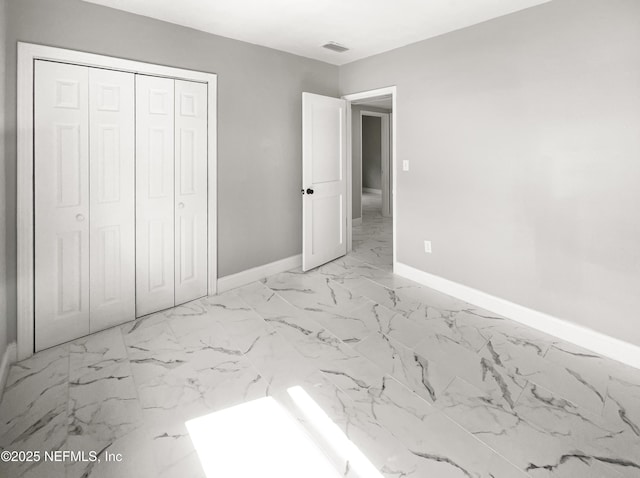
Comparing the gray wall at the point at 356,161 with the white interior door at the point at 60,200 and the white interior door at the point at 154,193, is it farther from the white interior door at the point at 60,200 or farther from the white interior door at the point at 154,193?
the white interior door at the point at 60,200

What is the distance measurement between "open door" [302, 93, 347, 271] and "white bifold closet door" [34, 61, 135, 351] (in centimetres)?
183

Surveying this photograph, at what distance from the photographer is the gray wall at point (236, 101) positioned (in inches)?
92.9

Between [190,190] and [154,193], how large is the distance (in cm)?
33

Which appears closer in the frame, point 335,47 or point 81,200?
point 81,200

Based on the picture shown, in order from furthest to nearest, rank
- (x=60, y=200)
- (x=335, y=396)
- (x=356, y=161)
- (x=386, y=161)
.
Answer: (x=386, y=161)
(x=356, y=161)
(x=60, y=200)
(x=335, y=396)

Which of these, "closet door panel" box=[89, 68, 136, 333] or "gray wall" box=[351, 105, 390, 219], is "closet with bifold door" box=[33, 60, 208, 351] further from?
"gray wall" box=[351, 105, 390, 219]

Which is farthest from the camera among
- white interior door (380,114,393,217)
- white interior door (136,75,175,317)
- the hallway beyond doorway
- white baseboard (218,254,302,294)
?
white interior door (380,114,393,217)

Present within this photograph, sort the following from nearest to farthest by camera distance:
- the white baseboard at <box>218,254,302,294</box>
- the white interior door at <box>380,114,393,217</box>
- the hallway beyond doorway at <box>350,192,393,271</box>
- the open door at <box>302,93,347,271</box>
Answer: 1. the white baseboard at <box>218,254,302,294</box>
2. the open door at <box>302,93,347,271</box>
3. the hallway beyond doorway at <box>350,192,393,271</box>
4. the white interior door at <box>380,114,393,217</box>

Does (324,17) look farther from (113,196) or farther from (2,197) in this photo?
(2,197)

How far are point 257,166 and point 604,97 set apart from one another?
9.70 ft

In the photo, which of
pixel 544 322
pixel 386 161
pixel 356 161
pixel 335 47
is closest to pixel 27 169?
pixel 335 47

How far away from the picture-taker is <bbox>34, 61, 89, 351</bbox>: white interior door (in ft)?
7.89

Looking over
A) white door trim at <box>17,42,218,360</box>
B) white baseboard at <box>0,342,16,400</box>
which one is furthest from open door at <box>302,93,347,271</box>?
white baseboard at <box>0,342,16,400</box>

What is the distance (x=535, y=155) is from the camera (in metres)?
2.76
